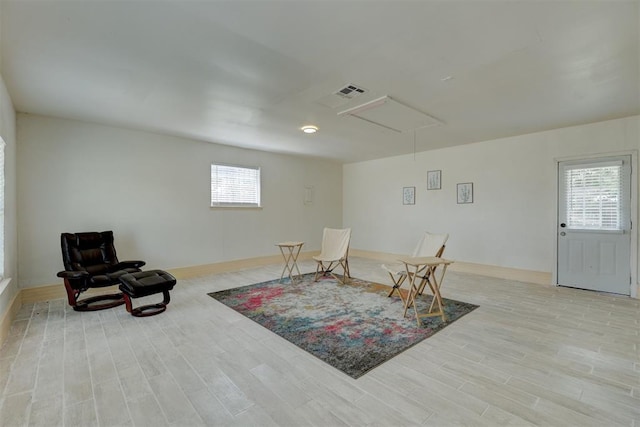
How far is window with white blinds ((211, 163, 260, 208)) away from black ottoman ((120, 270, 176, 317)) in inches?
91.1

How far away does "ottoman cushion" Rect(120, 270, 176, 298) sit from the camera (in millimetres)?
3123

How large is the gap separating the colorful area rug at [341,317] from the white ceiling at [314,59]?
2524 millimetres

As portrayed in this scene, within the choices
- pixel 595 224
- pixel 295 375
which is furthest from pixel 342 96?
pixel 595 224

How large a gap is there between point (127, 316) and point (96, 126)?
2943 mm

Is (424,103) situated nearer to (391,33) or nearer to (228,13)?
(391,33)

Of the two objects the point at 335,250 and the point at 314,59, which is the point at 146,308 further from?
the point at 314,59

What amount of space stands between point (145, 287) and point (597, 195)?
6.36 m

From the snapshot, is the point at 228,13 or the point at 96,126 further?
the point at 96,126

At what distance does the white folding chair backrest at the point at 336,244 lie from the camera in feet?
16.5

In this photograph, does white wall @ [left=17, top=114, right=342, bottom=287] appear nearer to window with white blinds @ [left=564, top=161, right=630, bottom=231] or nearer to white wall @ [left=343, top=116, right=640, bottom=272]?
white wall @ [left=343, top=116, right=640, bottom=272]

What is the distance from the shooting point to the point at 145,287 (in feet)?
10.3

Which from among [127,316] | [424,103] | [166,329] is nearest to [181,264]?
[127,316]

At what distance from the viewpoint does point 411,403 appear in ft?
5.92

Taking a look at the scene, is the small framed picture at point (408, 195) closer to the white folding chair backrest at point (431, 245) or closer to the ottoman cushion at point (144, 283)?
the white folding chair backrest at point (431, 245)
